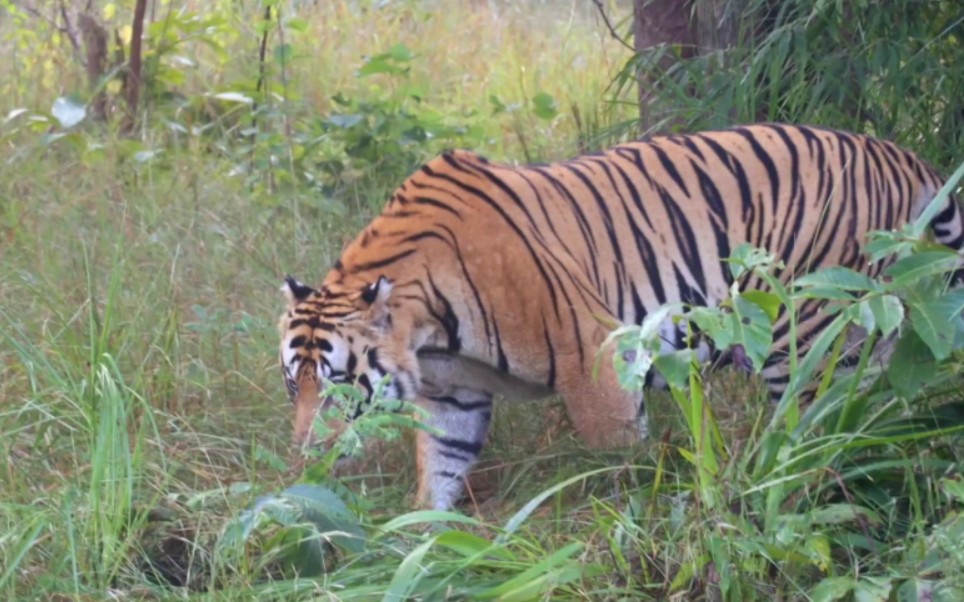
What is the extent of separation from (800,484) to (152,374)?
79.3 inches

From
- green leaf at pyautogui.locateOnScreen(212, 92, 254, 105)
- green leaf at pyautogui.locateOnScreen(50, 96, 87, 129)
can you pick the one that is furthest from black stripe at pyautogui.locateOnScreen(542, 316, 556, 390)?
green leaf at pyautogui.locateOnScreen(50, 96, 87, 129)

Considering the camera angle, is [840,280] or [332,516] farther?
[332,516]

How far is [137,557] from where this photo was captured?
11.2 ft

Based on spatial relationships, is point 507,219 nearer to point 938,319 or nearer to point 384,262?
point 384,262

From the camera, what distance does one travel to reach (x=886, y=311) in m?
3.00

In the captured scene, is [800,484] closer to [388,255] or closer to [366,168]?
[388,255]

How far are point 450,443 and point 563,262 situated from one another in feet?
1.99

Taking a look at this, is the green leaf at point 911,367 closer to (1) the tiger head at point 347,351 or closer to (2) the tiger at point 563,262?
(2) the tiger at point 563,262

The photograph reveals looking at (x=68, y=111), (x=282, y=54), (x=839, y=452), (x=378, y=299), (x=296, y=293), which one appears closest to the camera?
(x=839, y=452)

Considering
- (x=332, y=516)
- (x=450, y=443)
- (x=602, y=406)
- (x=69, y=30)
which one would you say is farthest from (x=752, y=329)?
(x=69, y=30)

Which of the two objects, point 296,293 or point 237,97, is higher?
point 237,97

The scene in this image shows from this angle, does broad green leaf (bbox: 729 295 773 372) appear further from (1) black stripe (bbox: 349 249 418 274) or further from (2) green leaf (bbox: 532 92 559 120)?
(2) green leaf (bbox: 532 92 559 120)

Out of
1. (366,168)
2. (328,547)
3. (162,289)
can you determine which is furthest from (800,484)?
(366,168)

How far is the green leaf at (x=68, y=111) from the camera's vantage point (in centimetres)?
654
